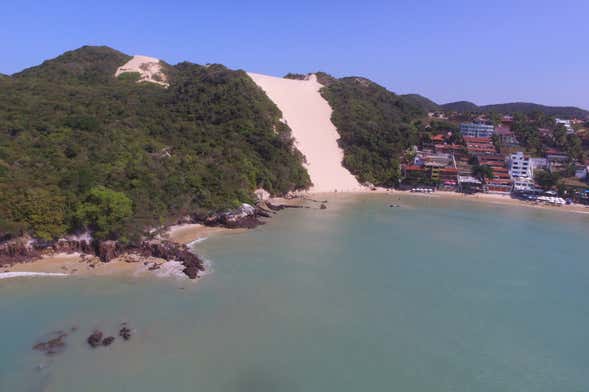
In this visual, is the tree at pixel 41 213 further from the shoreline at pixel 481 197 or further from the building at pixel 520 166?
the building at pixel 520 166

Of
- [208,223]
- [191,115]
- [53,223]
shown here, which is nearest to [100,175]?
[53,223]

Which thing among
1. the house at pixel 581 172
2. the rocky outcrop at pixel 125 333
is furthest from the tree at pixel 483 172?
the rocky outcrop at pixel 125 333

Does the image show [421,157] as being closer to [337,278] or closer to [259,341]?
[337,278]

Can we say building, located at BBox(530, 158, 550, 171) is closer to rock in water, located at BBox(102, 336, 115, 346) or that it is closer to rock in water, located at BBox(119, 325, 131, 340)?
rock in water, located at BBox(119, 325, 131, 340)

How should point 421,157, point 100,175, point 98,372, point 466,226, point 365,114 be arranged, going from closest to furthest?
1. point 98,372
2. point 100,175
3. point 466,226
4. point 421,157
5. point 365,114

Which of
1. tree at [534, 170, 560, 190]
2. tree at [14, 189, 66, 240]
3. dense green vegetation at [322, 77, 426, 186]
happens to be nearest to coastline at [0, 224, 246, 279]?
tree at [14, 189, 66, 240]

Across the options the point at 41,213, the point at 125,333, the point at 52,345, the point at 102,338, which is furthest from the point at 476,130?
the point at 52,345
